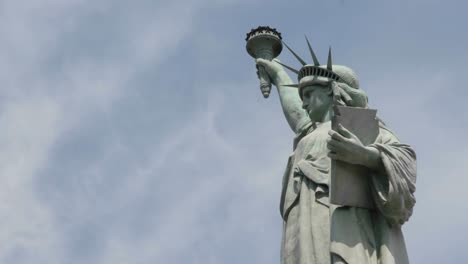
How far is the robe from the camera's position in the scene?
38.3 feet

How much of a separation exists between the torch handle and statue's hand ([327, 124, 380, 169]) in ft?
16.2

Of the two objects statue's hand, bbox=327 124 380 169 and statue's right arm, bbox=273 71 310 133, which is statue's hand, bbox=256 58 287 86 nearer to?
statue's right arm, bbox=273 71 310 133

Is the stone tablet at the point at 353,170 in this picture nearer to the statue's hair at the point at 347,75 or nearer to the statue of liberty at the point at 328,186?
the statue of liberty at the point at 328,186

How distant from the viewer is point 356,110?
11.9 m

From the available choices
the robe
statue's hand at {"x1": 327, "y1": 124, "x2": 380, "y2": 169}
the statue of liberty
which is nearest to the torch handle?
the statue of liberty

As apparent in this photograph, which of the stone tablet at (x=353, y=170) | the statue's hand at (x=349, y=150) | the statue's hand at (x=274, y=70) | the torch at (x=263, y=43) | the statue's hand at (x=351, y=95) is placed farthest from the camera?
the torch at (x=263, y=43)

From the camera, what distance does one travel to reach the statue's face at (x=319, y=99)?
13.3 metres

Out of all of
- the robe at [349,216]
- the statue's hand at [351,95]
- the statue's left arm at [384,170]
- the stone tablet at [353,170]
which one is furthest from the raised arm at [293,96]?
the statue's left arm at [384,170]

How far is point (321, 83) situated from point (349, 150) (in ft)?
5.87

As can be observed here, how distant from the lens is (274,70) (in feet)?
54.9

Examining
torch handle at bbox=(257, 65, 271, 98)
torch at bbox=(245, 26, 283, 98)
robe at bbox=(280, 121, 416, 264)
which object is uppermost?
torch at bbox=(245, 26, 283, 98)

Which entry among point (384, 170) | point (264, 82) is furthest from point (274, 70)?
point (384, 170)

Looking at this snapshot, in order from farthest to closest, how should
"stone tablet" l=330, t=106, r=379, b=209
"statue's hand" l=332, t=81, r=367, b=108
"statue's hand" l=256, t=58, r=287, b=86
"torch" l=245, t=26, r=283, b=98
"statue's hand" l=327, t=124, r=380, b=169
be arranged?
"torch" l=245, t=26, r=283, b=98
"statue's hand" l=256, t=58, r=287, b=86
"statue's hand" l=332, t=81, r=367, b=108
"stone tablet" l=330, t=106, r=379, b=209
"statue's hand" l=327, t=124, r=380, b=169

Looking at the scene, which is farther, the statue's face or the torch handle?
the torch handle
